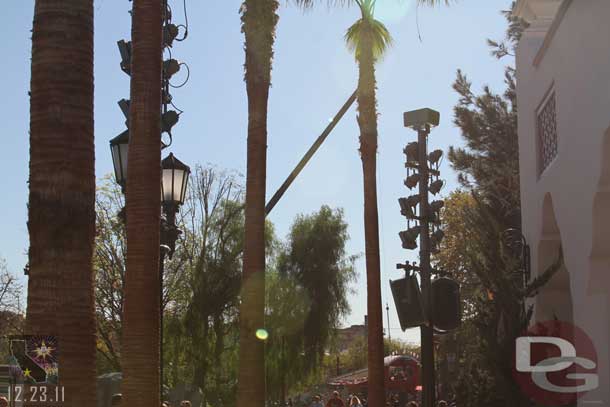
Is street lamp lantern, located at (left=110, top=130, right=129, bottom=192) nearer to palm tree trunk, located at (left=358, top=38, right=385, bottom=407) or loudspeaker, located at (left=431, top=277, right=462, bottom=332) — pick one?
loudspeaker, located at (left=431, top=277, right=462, bottom=332)

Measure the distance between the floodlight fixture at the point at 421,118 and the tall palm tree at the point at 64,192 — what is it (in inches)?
266

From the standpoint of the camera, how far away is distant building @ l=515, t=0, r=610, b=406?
1021 cm

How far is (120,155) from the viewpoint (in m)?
9.73

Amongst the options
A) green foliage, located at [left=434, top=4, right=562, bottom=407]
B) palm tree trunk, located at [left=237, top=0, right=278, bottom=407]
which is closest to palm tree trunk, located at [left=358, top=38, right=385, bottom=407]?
green foliage, located at [left=434, top=4, right=562, bottom=407]

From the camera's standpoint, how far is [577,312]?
472 inches

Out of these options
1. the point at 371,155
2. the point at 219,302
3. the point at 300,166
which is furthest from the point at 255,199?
the point at 219,302

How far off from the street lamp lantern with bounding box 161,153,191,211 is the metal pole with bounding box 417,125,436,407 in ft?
10.3

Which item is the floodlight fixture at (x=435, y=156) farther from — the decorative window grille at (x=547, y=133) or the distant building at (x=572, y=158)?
the decorative window grille at (x=547, y=133)

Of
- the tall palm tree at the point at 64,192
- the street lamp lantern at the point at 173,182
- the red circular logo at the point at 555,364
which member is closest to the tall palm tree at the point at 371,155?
the red circular logo at the point at 555,364

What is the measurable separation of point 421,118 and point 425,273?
7.63ft

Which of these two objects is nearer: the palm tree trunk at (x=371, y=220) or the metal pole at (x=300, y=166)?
the metal pole at (x=300, y=166)

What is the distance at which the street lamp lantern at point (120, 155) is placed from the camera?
9719 mm

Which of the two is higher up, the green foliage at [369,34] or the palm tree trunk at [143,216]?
the green foliage at [369,34]

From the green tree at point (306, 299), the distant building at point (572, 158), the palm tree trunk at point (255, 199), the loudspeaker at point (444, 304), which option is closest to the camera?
the distant building at point (572, 158)
